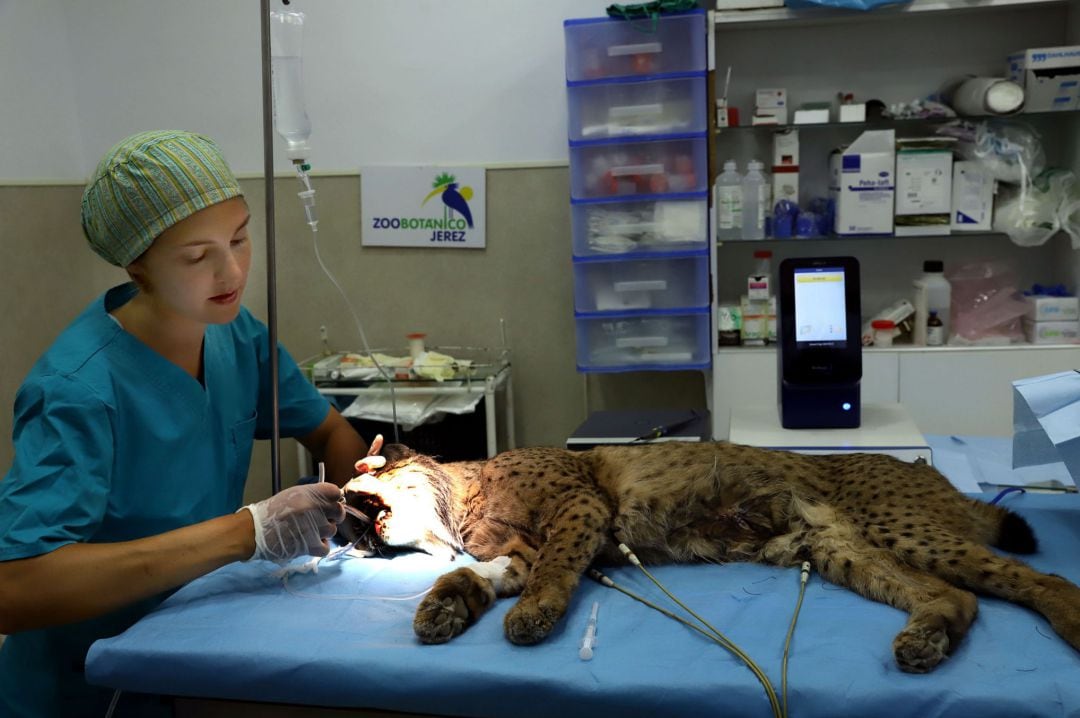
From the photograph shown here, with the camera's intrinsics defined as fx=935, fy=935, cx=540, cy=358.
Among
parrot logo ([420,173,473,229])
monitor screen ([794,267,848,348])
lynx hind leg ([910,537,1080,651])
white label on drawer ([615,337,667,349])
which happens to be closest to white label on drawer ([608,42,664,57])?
parrot logo ([420,173,473,229])

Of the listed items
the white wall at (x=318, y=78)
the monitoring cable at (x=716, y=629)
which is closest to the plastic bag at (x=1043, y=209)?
the white wall at (x=318, y=78)

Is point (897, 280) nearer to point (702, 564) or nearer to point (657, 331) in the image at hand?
point (657, 331)

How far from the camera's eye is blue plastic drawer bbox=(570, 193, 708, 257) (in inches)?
133

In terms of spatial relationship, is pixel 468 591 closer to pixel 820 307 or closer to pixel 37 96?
pixel 820 307

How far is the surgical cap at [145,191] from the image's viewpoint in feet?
5.62

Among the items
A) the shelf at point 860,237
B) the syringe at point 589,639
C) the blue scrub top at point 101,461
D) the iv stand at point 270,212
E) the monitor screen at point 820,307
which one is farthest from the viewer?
the shelf at point 860,237

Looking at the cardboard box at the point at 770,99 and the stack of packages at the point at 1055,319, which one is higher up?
the cardboard box at the point at 770,99

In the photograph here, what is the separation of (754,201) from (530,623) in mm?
2440

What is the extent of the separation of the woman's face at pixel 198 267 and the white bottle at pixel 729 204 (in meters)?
2.14

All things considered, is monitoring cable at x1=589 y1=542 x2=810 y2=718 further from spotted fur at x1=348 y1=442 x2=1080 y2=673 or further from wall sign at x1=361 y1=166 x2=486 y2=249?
wall sign at x1=361 y1=166 x2=486 y2=249

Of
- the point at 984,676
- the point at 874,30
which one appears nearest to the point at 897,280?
the point at 874,30

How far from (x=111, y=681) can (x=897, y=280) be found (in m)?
3.19

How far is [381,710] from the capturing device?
Answer: 147cm

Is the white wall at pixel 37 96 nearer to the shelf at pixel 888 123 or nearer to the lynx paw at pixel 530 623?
the shelf at pixel 888 123
